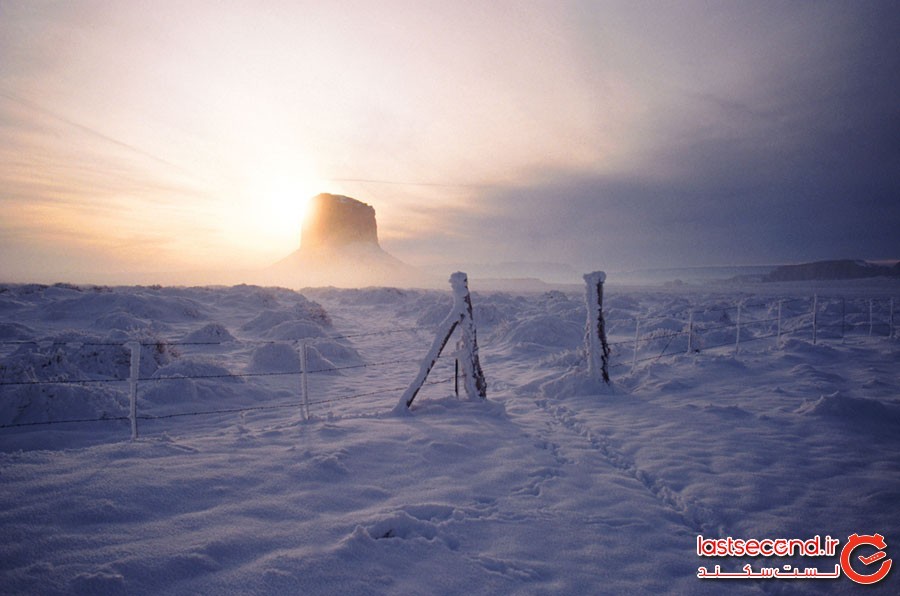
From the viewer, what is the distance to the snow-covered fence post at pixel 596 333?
9023 millimetres

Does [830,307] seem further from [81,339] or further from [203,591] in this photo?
[81,339]

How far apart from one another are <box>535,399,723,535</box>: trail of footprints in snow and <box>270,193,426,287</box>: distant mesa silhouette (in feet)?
313

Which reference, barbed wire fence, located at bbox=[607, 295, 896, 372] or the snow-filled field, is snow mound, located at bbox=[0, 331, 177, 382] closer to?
the snow-filled field

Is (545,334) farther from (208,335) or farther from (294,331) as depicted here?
(208,335)

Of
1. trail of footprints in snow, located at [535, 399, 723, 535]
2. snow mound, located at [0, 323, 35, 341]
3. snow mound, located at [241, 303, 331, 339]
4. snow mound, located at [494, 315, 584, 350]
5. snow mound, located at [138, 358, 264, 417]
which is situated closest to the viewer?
trail of footprints in snow, located at [535, 399, 723, 535]

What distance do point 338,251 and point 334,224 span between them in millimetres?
9755

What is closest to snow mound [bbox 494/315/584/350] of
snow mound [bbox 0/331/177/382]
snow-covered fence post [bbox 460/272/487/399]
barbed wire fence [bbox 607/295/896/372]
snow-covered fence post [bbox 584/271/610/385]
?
barbed wire fence [bbox 607/295/896/372]

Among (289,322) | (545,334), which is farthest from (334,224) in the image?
(545,334)

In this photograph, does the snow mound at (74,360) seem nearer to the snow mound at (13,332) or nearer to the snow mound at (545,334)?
the snow mound at (13,332)

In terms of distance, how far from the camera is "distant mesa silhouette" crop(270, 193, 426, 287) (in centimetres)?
10250

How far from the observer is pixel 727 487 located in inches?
A: 175

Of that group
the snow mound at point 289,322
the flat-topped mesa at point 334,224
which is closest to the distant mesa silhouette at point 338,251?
the flat-topped mesa at point 334,224

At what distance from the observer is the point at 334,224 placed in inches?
4500

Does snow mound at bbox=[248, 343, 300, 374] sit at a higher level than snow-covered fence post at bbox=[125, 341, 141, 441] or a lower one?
lower
